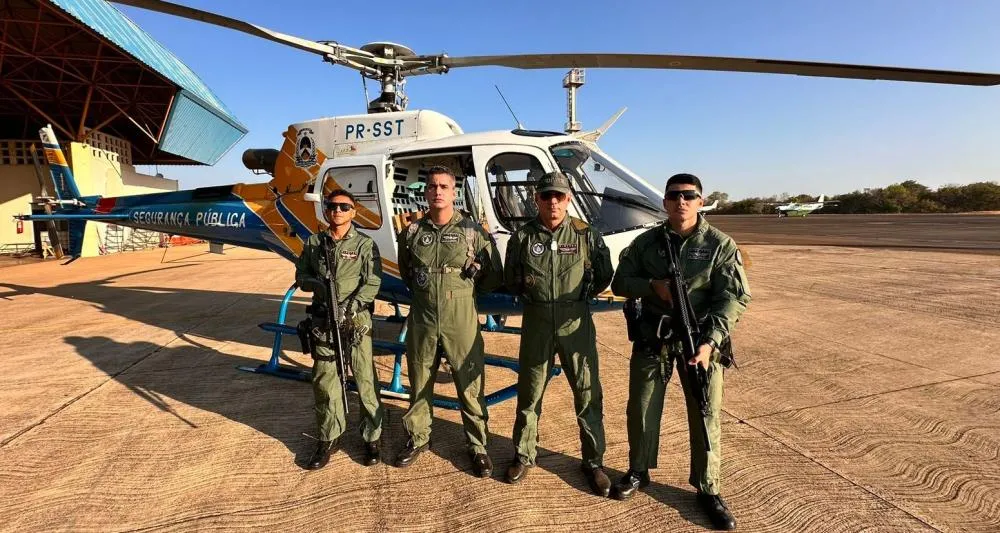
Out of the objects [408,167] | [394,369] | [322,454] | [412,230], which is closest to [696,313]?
[412,230]

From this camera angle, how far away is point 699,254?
2.77m

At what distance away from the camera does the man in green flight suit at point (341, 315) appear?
340 centimetres

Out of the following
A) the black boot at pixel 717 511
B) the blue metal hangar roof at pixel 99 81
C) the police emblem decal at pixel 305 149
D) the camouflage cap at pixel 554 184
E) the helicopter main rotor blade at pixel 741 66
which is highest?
the blue metal hangar roof at pixel 99 81

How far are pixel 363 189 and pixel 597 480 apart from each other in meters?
3.59

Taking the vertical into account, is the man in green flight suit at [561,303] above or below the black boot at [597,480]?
above

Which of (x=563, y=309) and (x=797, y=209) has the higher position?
(x=797, y=209)

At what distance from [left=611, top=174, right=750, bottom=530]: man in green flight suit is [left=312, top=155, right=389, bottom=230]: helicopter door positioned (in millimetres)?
2760

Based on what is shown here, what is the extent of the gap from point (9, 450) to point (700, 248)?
18.3ft

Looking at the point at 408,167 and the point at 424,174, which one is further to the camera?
the point at 424,174

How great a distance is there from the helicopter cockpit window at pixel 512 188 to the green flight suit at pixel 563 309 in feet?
3.68

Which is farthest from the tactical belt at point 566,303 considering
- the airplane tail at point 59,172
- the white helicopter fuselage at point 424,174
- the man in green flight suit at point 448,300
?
the airplane tail at point 59,172

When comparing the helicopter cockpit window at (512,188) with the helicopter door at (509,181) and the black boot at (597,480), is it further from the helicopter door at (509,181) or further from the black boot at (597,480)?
the black boot at (597,480)

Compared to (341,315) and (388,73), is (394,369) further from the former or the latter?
(388,73)

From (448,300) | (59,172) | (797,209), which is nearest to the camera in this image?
(448,300)
